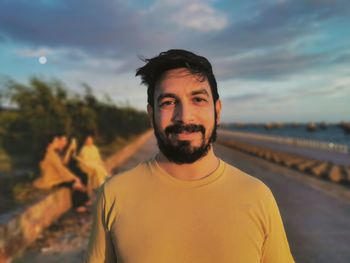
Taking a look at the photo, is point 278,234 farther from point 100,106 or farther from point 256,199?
point 100,106

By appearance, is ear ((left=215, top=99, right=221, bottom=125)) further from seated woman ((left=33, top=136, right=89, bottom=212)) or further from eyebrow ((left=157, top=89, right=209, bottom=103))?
seated woman ((left=33, top=136, right=89, bottom=212))

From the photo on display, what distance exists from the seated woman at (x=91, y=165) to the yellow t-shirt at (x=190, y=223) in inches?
328

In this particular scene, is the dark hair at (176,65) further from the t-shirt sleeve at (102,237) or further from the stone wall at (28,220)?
the stone wall at (28,220)

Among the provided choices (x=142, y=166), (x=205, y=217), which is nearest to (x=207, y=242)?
(x=205, y=217)

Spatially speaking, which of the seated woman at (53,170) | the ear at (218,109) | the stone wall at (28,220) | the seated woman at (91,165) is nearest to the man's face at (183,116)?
the ear at (218,109)

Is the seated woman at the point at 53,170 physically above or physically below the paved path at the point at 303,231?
above

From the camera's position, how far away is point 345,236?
6980mm

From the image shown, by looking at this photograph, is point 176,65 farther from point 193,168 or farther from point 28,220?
point 28,220

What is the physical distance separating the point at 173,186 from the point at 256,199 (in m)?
0.36

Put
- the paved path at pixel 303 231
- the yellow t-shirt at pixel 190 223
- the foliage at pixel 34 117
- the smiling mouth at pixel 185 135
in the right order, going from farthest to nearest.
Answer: the foliage at pixel 34 117 → the paved path at pixel 303 231 → the smiling mouth at pixel 185 135 → the yellow t-shirt at pixel 190 223

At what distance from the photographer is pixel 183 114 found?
68.2 inches

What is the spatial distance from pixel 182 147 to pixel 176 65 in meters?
0.38

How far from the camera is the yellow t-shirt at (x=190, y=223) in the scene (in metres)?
1.65

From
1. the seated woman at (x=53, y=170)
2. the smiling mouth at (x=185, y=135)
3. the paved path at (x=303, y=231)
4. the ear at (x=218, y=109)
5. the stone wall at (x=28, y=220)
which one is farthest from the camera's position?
the seated woman at (x=53, y=170)
